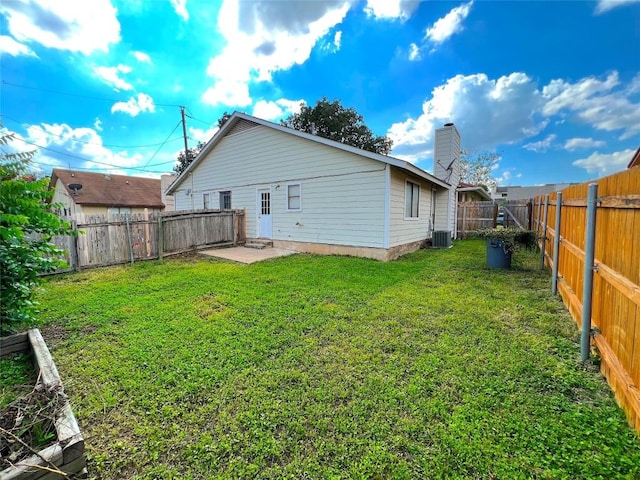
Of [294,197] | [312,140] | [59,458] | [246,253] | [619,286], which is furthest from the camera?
[294,197]

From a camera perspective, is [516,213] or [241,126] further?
[516,213]

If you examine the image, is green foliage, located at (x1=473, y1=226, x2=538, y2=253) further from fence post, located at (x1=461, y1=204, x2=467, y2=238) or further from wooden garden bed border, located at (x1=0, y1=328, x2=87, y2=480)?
fence post, located at (x1=461, y1=204, x2=467, y2=238)

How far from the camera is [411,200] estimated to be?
32.4ft

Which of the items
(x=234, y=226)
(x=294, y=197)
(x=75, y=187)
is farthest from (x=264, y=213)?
(x=75, y=187)

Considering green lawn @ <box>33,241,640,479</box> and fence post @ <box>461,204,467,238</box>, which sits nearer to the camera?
green lawn @ <box>33,241,640,479</box>

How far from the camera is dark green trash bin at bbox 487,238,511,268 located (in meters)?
6.69

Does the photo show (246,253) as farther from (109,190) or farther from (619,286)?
(109,190)

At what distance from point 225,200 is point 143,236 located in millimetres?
4642

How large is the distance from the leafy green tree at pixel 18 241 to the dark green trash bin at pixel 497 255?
8090mm

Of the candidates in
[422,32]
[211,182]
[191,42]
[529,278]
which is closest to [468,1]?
[422,32]

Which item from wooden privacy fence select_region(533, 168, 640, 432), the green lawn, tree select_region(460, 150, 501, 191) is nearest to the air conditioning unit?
the green lawn

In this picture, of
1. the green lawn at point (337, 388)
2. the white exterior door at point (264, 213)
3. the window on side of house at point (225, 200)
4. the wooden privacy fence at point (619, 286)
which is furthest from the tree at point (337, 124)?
the wooden privacy fence at point (619, 286)

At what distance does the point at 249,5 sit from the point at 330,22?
3273mm

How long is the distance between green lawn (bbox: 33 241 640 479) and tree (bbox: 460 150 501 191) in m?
32.5
